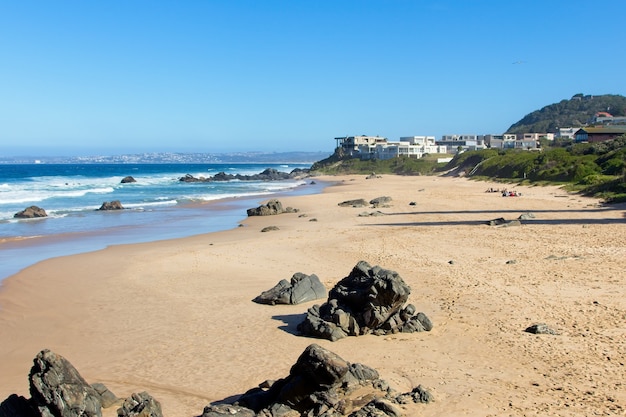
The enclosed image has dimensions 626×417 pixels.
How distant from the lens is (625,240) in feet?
57.2

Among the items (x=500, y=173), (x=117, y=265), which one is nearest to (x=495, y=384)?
(x=117, y=265)

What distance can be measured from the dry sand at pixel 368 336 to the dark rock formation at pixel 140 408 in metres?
0.70

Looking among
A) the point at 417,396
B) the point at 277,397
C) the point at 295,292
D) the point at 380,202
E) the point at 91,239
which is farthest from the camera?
the point at 380,202

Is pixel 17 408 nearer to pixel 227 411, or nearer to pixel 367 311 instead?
pixel 227 411

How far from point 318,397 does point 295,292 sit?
570cm

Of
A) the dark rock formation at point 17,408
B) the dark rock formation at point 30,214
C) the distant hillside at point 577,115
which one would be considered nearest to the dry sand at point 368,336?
the dark rock formation at point 17,408

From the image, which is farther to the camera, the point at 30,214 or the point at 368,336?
the point at 30,214

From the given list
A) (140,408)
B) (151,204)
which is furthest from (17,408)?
(151,204)

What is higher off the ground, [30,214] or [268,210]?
[268,210]

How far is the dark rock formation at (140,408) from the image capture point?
6.80 m

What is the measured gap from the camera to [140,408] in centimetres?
682

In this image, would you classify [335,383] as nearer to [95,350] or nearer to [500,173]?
[95,350]

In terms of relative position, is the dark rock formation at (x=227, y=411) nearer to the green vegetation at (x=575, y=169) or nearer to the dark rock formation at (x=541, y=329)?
the dark rock formation at (x=541, y=329)

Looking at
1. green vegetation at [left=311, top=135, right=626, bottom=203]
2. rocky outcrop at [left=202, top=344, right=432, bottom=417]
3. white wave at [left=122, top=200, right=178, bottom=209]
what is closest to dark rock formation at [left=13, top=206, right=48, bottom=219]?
white wave at [left=122, top=200, right=178, bottom=209]
